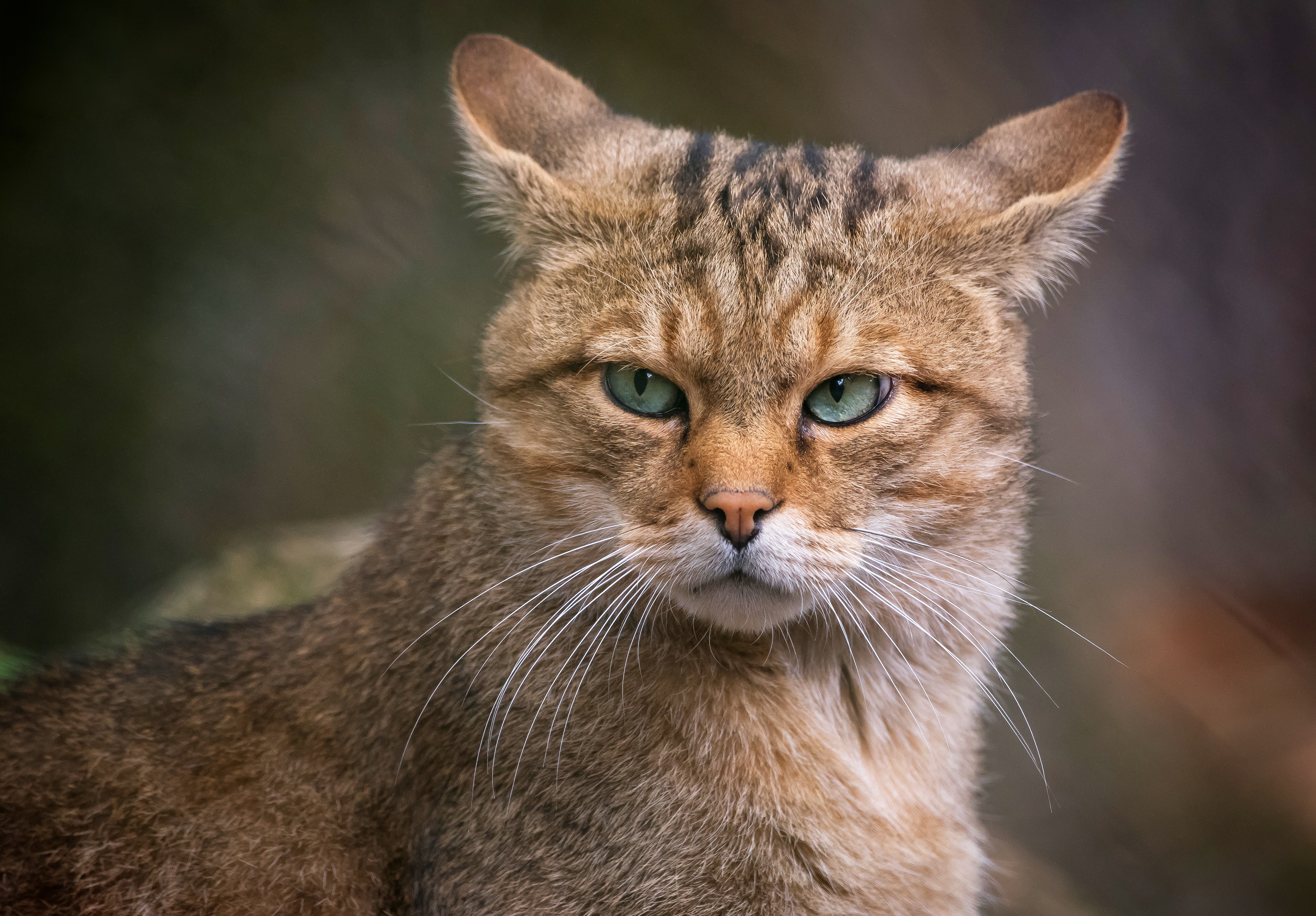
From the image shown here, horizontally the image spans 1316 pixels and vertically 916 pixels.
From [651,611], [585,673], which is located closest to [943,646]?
[651,611]

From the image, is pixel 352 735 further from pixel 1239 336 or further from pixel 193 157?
pixel 193 157

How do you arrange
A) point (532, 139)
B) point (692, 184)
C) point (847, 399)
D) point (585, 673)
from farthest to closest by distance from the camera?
point (532, 139) < point (692, 184) < point (585, 673) < point (847, 399)

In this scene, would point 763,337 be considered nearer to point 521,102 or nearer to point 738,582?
point 738,582

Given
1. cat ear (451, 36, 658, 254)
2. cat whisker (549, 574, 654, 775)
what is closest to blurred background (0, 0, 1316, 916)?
cat ear (451, 36, 658, 254)

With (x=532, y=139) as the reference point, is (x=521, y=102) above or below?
above

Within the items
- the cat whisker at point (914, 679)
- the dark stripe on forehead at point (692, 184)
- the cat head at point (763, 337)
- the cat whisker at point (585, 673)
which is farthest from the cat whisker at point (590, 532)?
the dark stripe on forehead at point (692, 184)

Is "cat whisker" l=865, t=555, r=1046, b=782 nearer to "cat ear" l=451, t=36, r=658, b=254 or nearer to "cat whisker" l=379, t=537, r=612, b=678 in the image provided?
"cat whisker" l=379, t=537, r=612, b=678

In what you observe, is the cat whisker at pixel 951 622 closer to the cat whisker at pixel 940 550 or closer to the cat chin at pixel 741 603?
the cat whisker at pixel 940 550
